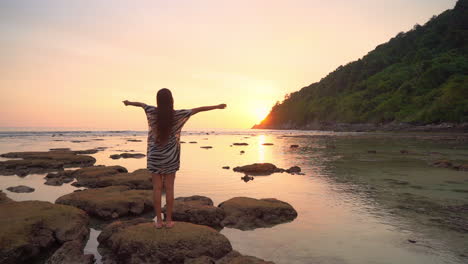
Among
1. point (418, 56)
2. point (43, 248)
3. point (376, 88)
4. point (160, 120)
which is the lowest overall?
point (43, 248)

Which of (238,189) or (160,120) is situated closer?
(160,120)

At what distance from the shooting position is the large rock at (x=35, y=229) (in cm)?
620

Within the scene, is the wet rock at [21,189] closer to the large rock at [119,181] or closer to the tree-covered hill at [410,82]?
the large rock at [119,181]

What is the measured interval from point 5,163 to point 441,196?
22.7 meters

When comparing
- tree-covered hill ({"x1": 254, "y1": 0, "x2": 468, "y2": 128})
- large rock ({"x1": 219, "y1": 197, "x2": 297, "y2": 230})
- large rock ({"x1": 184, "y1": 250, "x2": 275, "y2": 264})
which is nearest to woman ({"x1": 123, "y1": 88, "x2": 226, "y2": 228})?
large rock ({"x1": 184, "y1": 250, "x2": 275, "y2": 264})

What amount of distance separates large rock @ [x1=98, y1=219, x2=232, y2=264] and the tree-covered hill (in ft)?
232

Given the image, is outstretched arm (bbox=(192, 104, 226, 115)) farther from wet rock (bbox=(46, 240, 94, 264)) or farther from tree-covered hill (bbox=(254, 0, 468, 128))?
tree-covered hill (bbox=(254, 0, 468, 128))

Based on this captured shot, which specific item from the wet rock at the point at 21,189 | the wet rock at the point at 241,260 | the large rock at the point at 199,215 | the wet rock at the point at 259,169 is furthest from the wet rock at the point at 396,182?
the wet rock at the point at 21,189

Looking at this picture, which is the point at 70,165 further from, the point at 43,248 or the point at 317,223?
the point at 317,223

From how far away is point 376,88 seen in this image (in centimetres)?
11144

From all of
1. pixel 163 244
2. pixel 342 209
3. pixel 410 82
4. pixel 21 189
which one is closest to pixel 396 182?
pixel 342 209

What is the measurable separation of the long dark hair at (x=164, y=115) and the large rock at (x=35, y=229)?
2.71 m

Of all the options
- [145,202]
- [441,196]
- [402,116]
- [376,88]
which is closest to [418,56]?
[376,88]

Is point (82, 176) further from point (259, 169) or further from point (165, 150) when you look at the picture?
point (165, 150)
